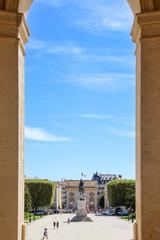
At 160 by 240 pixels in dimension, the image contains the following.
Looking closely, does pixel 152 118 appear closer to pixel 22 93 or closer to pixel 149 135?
pixel 149 135

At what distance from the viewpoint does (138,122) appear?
12.7 m

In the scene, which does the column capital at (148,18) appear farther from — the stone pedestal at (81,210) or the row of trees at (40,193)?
the row of trees at (40,193)

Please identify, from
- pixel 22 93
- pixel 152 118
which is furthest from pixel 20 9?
pixel 152 118

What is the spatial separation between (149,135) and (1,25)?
3.89 metres

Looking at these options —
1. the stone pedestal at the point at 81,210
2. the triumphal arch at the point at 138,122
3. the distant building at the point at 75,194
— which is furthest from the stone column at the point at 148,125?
the distant building at the point at 75,194

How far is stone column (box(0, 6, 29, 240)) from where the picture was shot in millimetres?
12062

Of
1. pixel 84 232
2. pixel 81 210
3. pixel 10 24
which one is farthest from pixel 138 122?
pixel 81 210

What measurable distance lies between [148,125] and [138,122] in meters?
0.48

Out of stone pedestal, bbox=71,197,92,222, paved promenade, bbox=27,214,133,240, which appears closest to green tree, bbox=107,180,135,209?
stone pedestal, bbox=71,197,92,222

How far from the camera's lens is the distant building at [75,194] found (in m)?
153

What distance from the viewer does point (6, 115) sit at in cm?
1235

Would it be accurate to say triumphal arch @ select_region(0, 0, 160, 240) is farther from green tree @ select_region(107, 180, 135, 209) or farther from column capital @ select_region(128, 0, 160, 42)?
green tree @ select_region(107, 180, 135, 209)

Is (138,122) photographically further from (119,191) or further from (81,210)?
(119,191)

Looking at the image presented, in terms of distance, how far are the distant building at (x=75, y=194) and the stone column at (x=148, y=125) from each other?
141m
